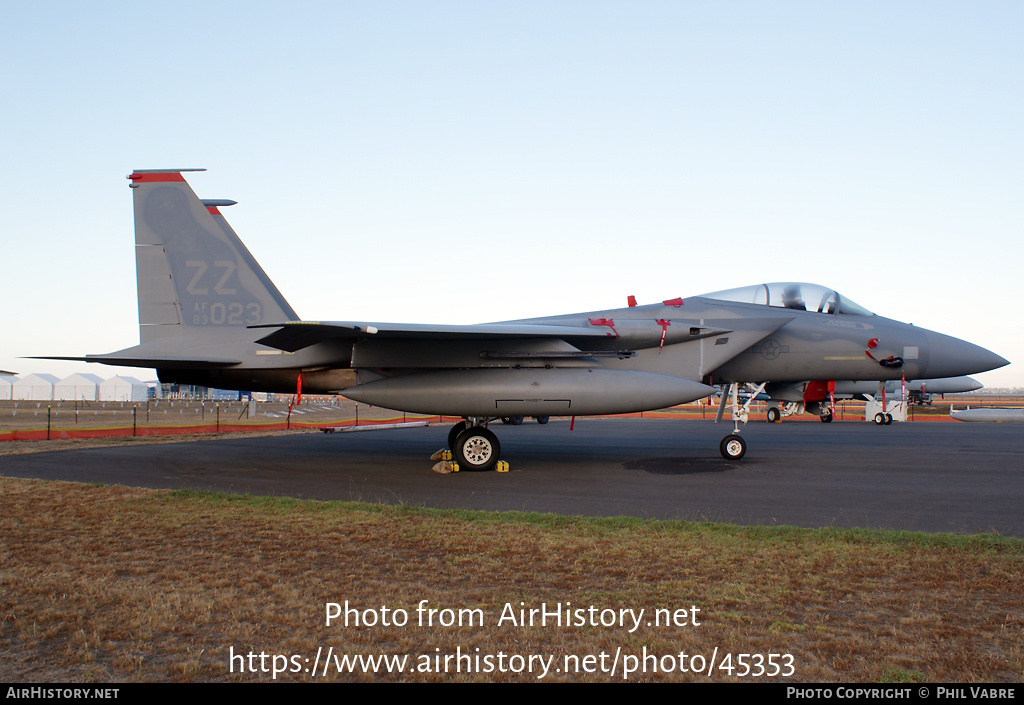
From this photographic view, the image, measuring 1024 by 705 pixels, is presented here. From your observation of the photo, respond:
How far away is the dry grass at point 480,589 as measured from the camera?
3.43 m

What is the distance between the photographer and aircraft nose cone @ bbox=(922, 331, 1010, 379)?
44.7ft

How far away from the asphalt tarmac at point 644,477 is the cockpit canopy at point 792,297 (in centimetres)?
313

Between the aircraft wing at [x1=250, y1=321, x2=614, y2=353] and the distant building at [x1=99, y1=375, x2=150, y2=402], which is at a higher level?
the aircraft wing at [x1=250, y1=321, x2=614, y2=353]

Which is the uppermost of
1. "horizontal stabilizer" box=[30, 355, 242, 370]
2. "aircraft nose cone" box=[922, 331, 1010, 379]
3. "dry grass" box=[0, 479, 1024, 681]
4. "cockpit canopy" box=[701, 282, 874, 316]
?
"cockpit canopy" box=[701, 282, 874, 316]

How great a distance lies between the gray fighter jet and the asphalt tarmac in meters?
1.39

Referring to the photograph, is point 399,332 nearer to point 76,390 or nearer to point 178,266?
point 178,266

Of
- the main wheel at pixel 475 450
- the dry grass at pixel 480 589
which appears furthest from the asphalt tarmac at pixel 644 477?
the dry grass at pixel 480 589

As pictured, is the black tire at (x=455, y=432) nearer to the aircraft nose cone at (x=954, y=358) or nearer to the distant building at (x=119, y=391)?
the aircraft nose cone at (x=954, y=358)

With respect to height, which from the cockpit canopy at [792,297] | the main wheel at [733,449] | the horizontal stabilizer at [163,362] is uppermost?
the cockpit canopy at [792,297]

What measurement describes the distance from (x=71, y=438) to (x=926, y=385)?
4152 cm

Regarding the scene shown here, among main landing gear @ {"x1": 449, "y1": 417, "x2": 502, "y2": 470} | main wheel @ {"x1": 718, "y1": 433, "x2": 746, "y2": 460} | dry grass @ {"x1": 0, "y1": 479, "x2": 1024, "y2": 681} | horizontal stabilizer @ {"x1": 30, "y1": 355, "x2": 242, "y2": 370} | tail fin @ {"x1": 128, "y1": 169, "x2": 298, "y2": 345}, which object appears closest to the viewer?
dry grass @ {"x1": 0, "y1": 479, "x2": 1024, "y2": 681}

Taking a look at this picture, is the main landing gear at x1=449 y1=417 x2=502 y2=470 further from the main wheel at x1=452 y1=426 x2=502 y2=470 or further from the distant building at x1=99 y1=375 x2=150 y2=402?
the distant building at x1=99 y1=375 x2=150 y2=402

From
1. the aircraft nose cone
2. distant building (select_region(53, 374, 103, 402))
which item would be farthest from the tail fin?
distant building (select_region(53, 374, 103, 402))
